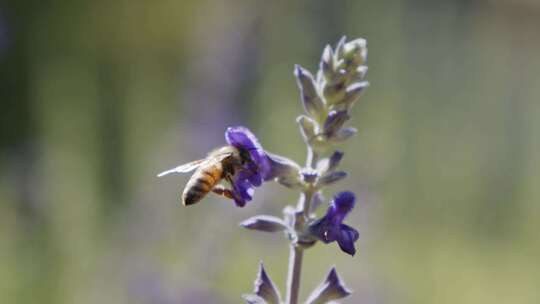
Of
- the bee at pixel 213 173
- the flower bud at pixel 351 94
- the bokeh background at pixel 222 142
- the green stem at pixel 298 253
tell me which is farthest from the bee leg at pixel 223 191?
the bokeh background at pixel 222 142

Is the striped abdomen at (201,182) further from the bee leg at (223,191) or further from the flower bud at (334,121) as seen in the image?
the flower bud at (334,121)

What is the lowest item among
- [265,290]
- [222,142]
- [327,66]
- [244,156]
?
[265,290]

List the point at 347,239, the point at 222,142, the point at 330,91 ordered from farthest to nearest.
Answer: the point at 222,142
the point at 330,91
the point at 347,239

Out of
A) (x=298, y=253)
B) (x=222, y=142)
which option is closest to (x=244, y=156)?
(x=298, y=253)

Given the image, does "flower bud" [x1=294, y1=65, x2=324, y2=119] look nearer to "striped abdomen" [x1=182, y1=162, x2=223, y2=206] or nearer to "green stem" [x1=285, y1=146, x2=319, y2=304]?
"green stem" [x1=285, y1=146, x2=319, y2=304]

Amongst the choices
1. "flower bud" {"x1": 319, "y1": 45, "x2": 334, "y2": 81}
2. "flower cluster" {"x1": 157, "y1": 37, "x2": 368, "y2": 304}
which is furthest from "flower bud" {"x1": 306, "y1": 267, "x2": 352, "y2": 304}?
"flower bud" {"x1": 319, "y1": 45, "x2": 334, "y2": 81}

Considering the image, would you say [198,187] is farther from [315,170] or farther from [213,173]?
[315,170]
